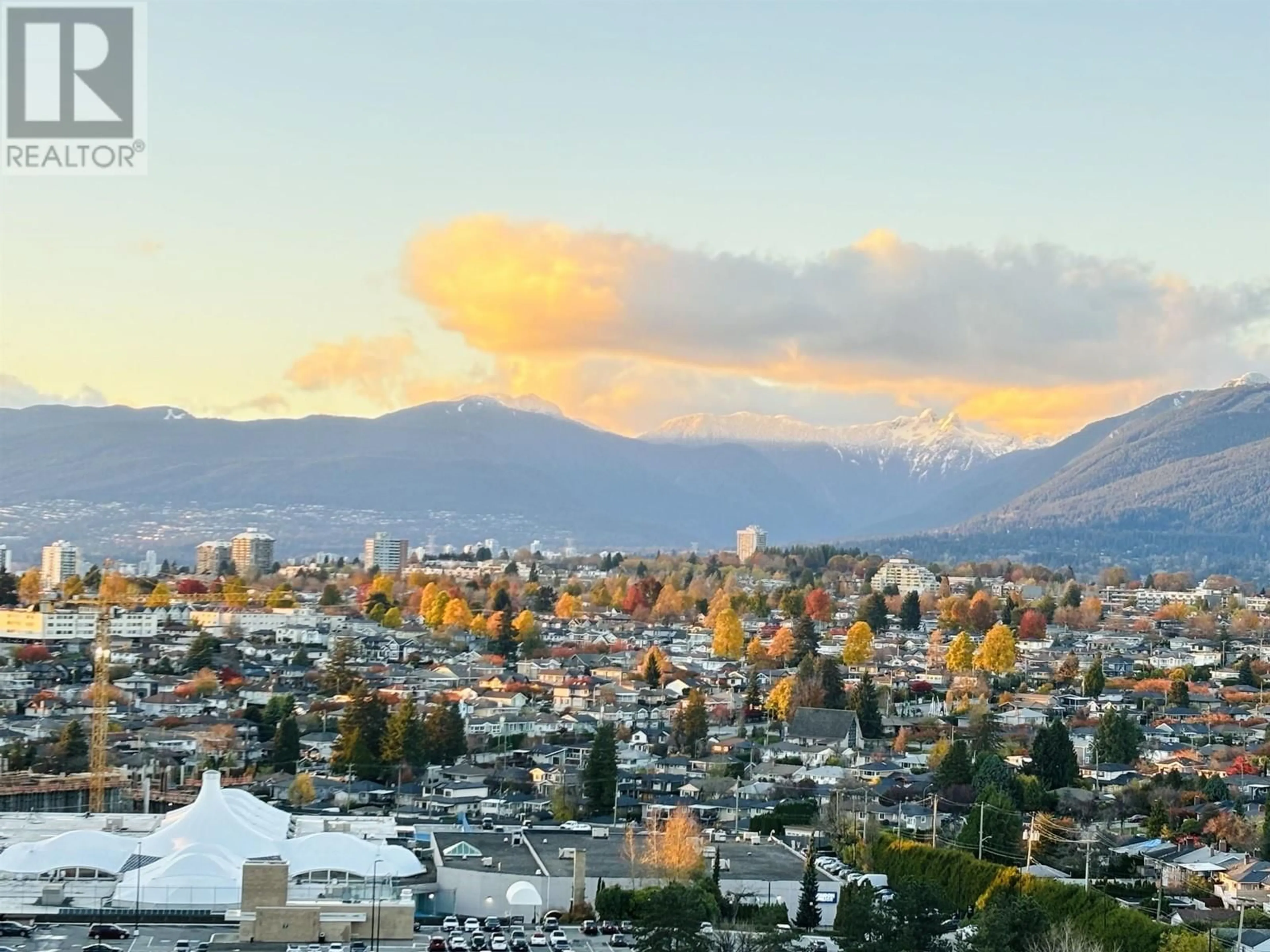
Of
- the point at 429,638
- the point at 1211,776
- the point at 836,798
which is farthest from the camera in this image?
the point at 429,638

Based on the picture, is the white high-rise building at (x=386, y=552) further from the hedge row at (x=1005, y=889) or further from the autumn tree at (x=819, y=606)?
the hedge row at (x=1005, y=889)

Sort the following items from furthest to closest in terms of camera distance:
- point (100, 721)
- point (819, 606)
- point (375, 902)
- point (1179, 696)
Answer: point (819, 606) < point (1179, 696) < point (100, 721) < point (375, 902)

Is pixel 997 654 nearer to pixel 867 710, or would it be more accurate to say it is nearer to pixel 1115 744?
pixel 867 710

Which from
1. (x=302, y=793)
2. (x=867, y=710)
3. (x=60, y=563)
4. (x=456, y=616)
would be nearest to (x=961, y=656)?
(x=867, y=710)

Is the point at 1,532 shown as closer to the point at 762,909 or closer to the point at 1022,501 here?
the point at 1022,501

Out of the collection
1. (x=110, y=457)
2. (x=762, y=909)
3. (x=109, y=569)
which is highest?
(x=110, y=457)

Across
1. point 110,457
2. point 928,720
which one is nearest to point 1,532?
point 110,457
